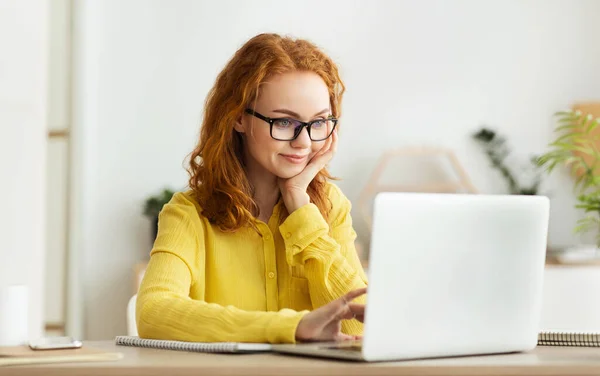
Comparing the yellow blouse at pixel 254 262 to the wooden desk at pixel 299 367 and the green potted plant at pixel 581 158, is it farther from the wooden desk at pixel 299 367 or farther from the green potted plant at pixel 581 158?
the green potted plant at pixel 581 158

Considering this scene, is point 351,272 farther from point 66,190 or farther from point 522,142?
point 522,142

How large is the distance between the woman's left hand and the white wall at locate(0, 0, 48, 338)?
1.61 m

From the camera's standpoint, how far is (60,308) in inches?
168

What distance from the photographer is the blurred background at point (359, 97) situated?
454cm

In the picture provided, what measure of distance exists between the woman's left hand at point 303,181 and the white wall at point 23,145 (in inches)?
63.5

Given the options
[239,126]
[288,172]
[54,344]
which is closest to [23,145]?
[239,126]

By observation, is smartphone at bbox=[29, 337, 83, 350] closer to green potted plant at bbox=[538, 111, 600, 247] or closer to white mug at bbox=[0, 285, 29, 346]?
white mug at bbox=[0, 285, 29, 346]

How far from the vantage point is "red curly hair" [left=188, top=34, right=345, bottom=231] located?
185 cm

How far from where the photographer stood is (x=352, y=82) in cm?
473

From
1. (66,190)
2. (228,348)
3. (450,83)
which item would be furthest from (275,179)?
(450,83)

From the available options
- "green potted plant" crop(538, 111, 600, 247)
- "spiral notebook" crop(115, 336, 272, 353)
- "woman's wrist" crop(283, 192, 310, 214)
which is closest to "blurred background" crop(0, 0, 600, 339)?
"green potted plant" crop(538, 111, 600, 247)

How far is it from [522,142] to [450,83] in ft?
1.53

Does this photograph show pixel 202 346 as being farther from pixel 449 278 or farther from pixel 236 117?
pixel 236 117

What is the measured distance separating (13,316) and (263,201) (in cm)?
58
